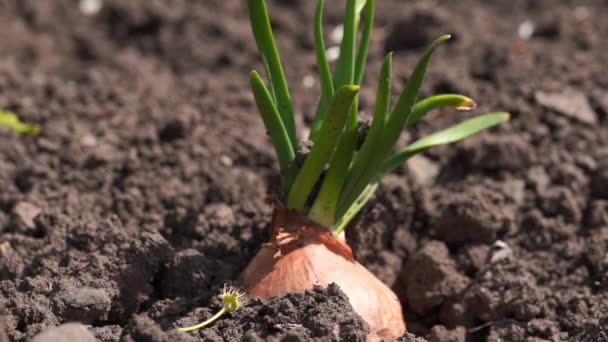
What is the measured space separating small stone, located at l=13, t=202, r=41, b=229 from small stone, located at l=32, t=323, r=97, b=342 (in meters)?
0.96

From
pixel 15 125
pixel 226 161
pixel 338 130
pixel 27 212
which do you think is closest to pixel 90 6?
pixel 15 125

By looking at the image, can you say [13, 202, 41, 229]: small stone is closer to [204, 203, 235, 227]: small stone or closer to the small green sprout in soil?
[204, 203, 235, 227]: small stone

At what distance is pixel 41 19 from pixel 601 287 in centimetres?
317

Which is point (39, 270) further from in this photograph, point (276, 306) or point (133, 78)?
point (133, 78)

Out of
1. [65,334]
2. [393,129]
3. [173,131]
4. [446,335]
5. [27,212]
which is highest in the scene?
[173,131]

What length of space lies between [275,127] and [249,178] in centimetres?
72

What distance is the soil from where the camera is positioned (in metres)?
2.14

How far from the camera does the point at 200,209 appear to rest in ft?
8.73

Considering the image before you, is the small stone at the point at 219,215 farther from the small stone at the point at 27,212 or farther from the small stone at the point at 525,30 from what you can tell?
the small stone at the point at 525,30

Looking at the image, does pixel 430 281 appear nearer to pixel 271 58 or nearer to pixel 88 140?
pixel 271 58

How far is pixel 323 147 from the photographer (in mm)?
2025

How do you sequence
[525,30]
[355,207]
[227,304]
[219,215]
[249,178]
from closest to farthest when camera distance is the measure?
[227,304] < [355,207] < [219,215] < [249,178] < [525,30]

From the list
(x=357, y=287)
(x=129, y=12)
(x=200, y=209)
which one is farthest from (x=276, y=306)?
(x=129, y=12)

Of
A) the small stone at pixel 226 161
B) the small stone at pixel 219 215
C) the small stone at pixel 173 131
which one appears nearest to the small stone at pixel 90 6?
the small stone at pixel 173 131
